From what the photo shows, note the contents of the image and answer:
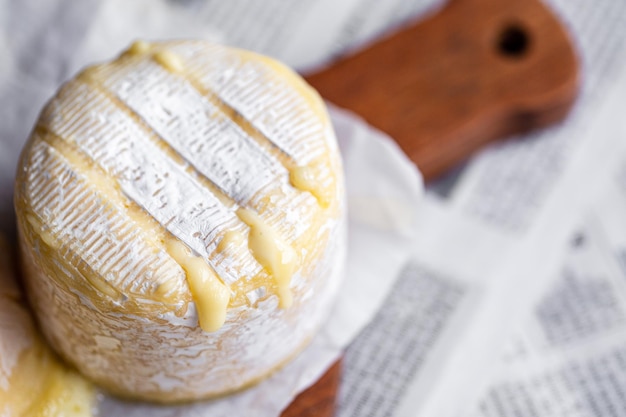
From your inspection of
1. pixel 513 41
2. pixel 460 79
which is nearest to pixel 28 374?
pixel 460 79

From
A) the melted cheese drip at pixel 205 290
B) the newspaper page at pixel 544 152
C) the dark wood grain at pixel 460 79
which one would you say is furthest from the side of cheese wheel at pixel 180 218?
the newspaper page at pixel 544 152

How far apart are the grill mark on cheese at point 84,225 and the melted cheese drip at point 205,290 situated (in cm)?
1

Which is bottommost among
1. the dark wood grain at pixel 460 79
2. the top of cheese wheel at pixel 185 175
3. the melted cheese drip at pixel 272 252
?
the dark wood grain at pixel 460 79

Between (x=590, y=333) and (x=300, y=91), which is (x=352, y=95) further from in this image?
(x=590, y=333)

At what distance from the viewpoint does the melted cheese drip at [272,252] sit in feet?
2.55

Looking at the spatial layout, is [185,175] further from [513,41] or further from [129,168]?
[513,41]

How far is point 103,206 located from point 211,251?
12 centimetres

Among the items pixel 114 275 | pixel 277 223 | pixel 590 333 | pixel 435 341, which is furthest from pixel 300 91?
pixel 590 333

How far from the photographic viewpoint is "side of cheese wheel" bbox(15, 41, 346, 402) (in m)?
0.77

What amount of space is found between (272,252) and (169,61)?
10.4 inches

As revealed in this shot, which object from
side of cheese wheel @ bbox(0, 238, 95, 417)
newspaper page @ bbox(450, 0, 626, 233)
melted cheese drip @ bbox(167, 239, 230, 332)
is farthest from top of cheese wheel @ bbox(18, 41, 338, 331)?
newspaper page @ bbox(450, 0, 626, 233)

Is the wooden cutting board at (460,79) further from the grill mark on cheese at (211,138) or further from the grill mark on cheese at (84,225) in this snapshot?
the grill mark on cheese at (84,225)

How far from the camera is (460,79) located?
1.17m

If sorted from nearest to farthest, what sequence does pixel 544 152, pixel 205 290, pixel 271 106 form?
pixel 205 290 → pixel 271 106 → pixel 544 152
